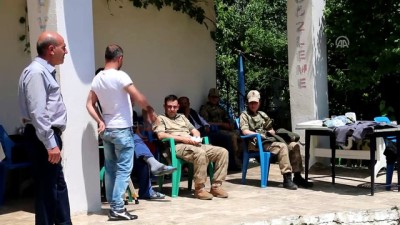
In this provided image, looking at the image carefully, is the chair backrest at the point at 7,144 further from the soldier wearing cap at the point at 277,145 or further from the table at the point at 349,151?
the table at the point at 349,151

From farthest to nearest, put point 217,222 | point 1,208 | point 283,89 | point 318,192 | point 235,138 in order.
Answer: point 283,89
point 235,138
point 318,192
point 1,208
point 217,222

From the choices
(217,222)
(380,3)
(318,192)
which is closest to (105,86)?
(217,222)

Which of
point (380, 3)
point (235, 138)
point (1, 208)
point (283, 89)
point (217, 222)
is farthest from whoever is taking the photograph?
point (283, 89)

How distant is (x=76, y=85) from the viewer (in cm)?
556

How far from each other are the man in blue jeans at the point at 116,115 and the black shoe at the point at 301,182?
8.41ft

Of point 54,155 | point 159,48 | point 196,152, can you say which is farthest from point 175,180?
point 159,48

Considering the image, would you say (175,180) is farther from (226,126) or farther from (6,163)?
(226,126)

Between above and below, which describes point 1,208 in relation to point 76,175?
below

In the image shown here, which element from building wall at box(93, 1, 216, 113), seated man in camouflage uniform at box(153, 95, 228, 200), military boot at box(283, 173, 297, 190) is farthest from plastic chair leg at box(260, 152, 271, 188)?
building wall at box(93, 1, 216, 113)

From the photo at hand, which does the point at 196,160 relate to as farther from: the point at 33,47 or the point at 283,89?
the point at 283,89

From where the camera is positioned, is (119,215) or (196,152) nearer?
(119,215)

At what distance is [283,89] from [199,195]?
18.4 ft

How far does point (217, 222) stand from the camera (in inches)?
209
